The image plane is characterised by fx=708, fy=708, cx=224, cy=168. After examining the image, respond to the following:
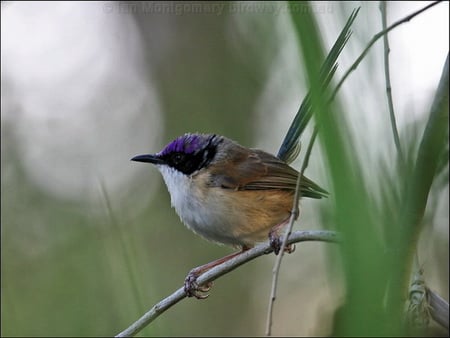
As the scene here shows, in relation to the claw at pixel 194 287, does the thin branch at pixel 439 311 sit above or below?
above

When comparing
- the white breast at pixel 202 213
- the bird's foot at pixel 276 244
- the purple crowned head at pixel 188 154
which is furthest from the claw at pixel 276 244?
the purple crowned head at pixel 188 154

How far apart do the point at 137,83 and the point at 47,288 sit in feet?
14.1

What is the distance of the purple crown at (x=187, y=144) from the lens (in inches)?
157

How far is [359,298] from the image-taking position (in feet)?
3.04

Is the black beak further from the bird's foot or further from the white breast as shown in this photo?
the bird's foot

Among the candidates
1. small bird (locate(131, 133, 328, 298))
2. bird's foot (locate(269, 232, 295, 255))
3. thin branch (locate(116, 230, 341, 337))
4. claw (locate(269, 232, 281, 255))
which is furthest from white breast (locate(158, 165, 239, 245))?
thin branch (locate(116, 230, 341, 337))

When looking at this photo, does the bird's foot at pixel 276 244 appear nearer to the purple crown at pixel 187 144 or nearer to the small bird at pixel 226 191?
the small bird at pixel 226 191

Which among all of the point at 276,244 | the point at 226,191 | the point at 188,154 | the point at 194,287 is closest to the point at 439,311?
the point at 276,244

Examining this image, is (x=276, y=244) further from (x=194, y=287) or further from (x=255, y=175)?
(x=255, y=175)

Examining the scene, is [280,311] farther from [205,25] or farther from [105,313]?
[105,313]

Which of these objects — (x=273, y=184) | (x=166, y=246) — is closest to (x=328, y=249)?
(x=273, y=184)

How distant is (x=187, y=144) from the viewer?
13.2 feet

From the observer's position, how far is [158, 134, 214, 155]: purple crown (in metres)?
3.99

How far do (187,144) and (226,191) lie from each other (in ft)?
1.64
